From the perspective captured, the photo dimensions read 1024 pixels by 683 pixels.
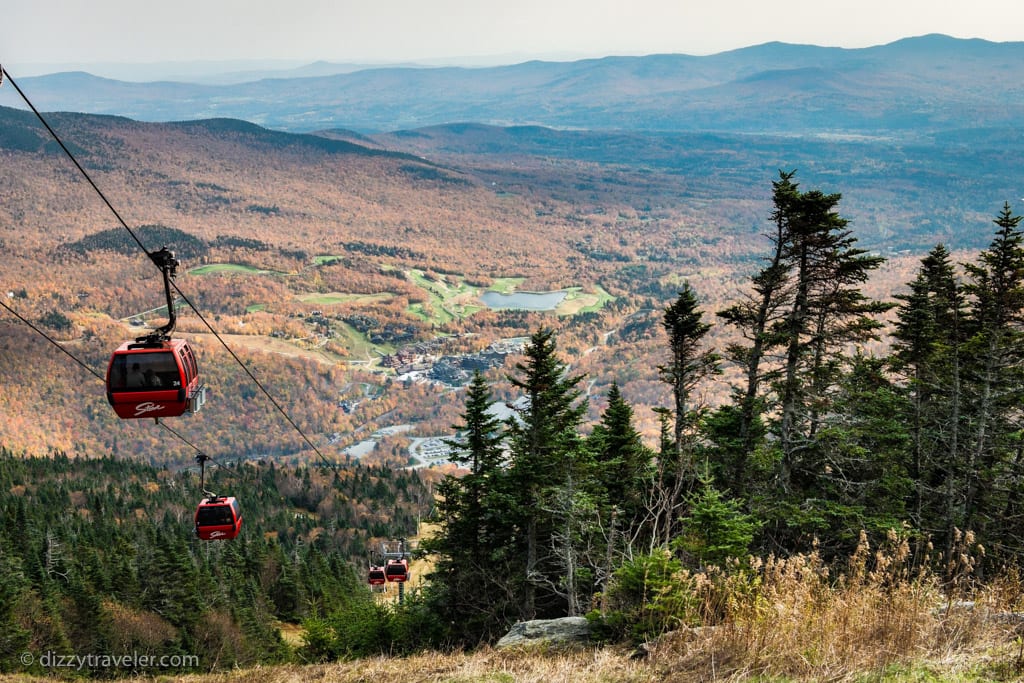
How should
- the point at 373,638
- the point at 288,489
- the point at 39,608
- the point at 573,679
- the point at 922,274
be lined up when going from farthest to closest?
1. the point at 288,489
2. the point at 39,608
3. the point at 922,274
4. the point at 373,638
5. the point at 573,679

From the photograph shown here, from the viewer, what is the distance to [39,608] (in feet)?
111

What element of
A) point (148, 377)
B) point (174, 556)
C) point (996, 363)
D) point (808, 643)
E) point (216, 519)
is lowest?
point (174, 556)

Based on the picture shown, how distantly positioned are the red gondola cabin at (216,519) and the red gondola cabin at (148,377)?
12.6 metres

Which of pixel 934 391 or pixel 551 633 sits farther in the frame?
pixel 934 391

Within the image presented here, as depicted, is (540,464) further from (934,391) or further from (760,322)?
(934,391)

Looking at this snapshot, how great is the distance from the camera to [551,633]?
30.0ft

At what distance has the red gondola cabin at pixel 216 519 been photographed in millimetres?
22922

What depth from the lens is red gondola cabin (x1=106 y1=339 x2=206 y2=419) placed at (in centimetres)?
1148

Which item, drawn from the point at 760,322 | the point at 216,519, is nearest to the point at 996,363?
the point at 760,322

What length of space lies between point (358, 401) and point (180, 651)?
155 metres

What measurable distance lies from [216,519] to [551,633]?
56.7 ft

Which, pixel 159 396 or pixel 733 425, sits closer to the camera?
pixel 159 396

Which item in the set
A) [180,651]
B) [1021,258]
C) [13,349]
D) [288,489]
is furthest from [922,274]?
[13,349]

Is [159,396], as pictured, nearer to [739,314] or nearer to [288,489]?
[739,314]
